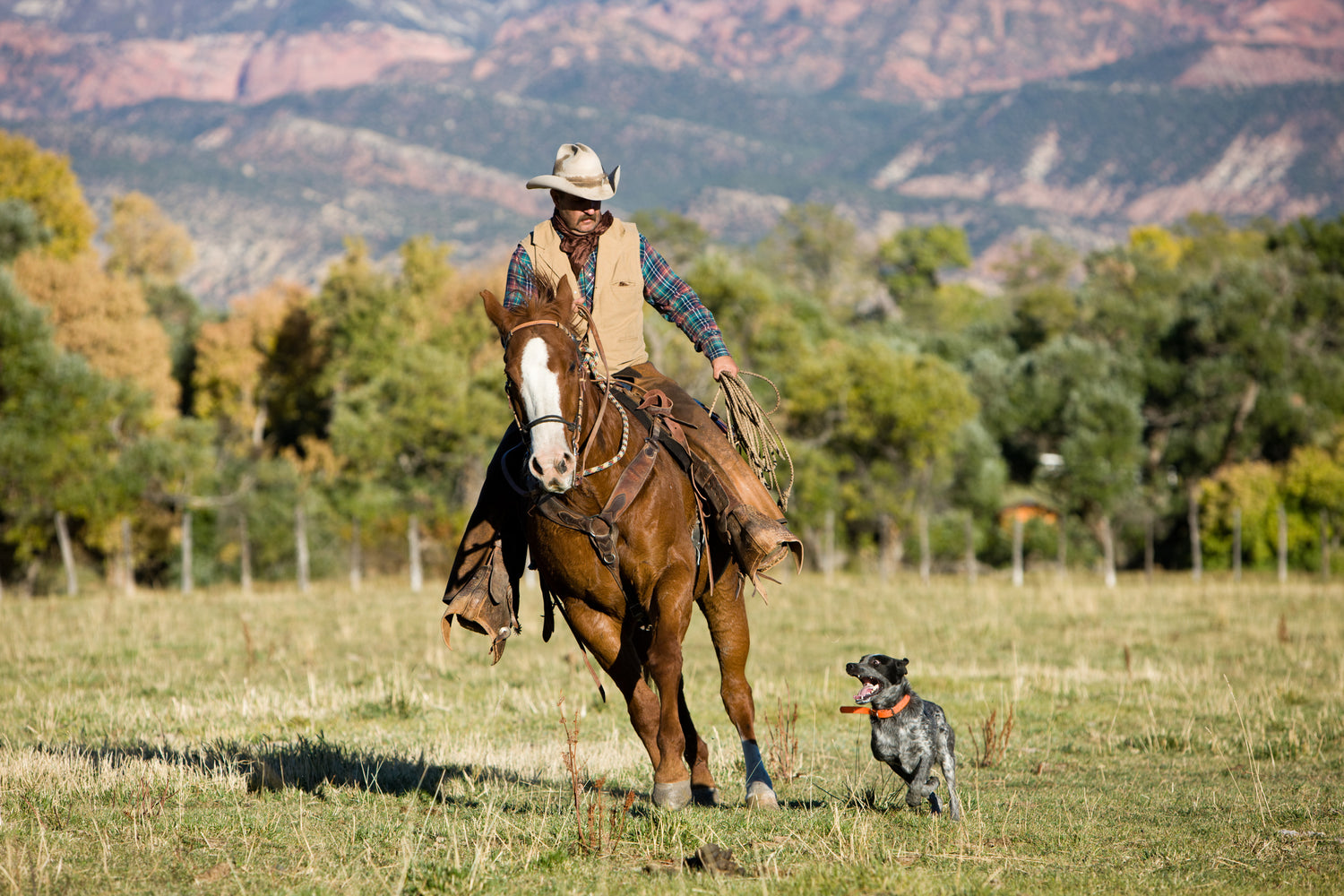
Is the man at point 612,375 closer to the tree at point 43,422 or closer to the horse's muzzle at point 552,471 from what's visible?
the horse's muzzle at point 552,471

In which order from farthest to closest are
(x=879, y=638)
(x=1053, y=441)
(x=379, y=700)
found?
(x=1053, y=441)
(x=879, y=638)
(x=379, y=700)

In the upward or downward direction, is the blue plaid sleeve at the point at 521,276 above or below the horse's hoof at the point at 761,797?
above

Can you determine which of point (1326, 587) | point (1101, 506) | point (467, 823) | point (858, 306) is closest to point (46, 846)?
point (467, 823)

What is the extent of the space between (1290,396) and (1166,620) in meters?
38.0

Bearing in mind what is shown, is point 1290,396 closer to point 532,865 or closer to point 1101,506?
point 1101,506

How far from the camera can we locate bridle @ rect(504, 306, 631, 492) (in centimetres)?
594

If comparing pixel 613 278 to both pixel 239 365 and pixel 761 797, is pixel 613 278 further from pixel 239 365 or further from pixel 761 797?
→ pixel 239 365

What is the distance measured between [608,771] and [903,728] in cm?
250

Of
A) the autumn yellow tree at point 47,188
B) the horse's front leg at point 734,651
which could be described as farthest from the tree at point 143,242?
the horse's front leg at point 734,651

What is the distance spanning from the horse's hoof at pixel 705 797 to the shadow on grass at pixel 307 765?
142cm

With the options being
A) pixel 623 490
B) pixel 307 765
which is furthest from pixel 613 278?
pixel 307 765

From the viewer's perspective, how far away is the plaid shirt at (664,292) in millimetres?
7266

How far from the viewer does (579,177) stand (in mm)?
7082

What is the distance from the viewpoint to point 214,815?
22.4ft
